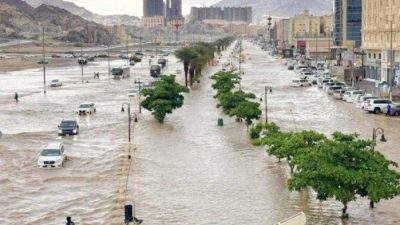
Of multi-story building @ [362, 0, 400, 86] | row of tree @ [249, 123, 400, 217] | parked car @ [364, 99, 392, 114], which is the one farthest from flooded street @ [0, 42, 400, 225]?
multi-story building @ [362, 0, 400, 86]

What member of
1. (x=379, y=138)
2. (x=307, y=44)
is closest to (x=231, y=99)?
(x=379, y=138)

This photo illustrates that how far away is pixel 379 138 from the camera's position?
37.1 m

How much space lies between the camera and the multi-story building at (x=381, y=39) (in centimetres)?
6119

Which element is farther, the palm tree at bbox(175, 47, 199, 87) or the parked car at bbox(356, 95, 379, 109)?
the palm tree at bbox(175, 47, 199, 87)

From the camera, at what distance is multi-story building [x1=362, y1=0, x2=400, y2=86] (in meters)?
61.2

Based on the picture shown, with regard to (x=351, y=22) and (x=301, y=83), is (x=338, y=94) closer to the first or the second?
(x=301, y=83)

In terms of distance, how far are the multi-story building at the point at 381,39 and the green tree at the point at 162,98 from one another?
18.9 metres

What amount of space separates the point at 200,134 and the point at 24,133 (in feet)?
29.7

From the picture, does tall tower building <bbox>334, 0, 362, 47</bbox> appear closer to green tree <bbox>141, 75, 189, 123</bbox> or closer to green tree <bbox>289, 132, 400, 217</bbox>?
green tree <bbox>141, 75, 189, 123</bbox>

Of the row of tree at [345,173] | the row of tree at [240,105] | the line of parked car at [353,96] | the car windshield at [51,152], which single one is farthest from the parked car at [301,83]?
the row of tree at [345,173]

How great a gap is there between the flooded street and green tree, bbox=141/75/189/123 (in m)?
0.76

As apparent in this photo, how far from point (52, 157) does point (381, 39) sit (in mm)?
42648

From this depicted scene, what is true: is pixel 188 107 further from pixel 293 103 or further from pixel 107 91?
pixel 107 91

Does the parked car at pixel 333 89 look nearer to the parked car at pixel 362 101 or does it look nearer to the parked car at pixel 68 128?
the parked car at pixel 362 101
